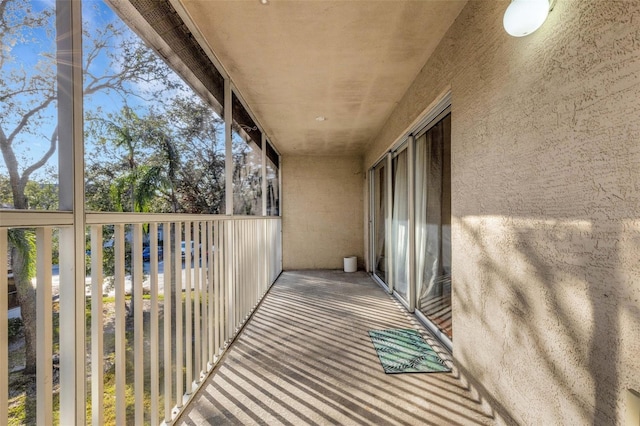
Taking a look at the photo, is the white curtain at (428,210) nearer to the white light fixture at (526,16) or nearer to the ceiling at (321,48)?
the ceiling at (321,48)

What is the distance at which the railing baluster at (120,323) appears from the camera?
4.05 feet

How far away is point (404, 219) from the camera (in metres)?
3.70

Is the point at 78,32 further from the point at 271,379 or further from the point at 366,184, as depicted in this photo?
the point at 366,184

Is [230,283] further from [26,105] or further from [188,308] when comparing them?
[26,105]

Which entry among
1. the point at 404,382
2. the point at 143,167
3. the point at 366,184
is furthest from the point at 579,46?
the point at 366,184

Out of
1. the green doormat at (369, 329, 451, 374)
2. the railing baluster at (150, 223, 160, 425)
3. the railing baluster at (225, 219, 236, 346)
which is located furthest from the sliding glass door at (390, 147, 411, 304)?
the railing baluster at (150, 223, 160, 425)

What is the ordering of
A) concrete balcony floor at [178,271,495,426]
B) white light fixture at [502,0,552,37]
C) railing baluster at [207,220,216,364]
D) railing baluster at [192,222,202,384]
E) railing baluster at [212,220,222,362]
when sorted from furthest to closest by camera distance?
railing baluster at [212,220,222,362] → railing baluster at [207,220,216,364] → railing baluster at [192,222,202,384] → concrete balcony floor at [178,271,495,426] → white light fixture at [502,0,552,37]

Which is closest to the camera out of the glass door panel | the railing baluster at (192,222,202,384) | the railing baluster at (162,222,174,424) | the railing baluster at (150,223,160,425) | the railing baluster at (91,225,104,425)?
the railing baluster at (91,225,104,425)

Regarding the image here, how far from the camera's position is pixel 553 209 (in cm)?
122

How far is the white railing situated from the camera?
35.5 inches

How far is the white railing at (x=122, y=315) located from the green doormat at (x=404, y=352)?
1357 mm

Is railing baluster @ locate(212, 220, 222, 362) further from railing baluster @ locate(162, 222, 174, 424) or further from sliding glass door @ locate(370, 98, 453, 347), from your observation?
sliding glass door @ locate(370, 98, 453, 347)

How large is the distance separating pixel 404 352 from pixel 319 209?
13.4ft

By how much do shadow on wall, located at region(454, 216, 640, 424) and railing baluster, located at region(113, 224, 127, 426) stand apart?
184 cm
